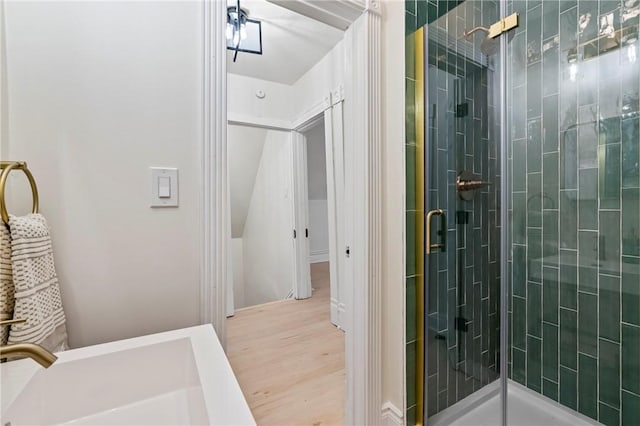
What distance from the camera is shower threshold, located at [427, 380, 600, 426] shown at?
152 cm

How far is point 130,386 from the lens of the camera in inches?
30.4

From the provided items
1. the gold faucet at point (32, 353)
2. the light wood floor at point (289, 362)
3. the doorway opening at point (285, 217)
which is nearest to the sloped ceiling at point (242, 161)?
the doorway opening at point (285, 217)

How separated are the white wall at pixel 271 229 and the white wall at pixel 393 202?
212cm

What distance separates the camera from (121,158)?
0.97 metres

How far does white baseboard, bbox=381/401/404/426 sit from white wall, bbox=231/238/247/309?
358cm

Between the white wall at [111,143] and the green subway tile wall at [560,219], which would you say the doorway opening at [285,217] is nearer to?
the green subway tile wall at [560,219]

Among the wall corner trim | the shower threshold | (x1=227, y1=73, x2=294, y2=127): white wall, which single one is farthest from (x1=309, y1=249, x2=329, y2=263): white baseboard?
the wall corner trim

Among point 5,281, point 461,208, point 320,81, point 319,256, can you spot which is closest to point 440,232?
point 461,208

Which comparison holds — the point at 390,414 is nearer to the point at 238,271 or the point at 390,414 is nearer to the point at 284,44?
the point at 284,44

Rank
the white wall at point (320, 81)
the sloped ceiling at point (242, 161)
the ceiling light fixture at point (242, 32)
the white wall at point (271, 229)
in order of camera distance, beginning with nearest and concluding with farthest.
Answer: the ceiling light fixture at point (242, 32)
the white wall at point (320, 81)
the white wall at point (271, 229)
the sloped ceiling at point (242, 161)

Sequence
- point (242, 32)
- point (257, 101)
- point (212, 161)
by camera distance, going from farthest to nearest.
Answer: point (257, 101)
point (242, 32)
point (212, 161)

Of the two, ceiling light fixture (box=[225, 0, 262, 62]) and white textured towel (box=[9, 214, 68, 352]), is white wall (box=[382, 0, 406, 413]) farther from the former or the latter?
white textured towel (box=[9, 214, 68, 352])

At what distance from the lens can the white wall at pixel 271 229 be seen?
3.62 meters

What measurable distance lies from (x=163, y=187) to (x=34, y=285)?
0.43 meters
